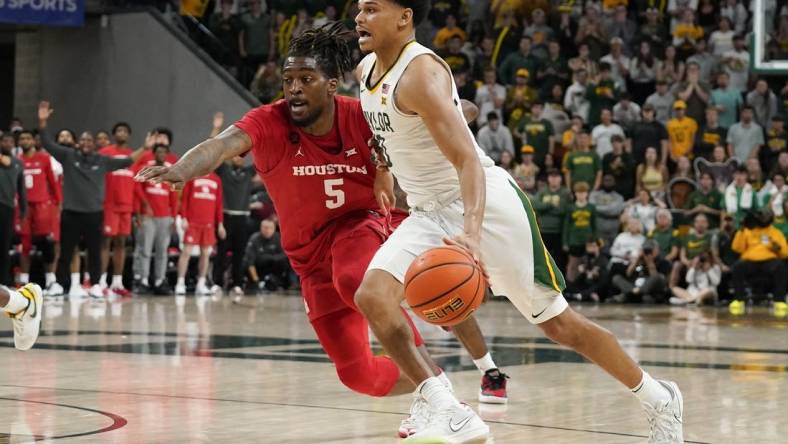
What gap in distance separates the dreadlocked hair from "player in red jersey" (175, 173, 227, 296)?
11.4 metres

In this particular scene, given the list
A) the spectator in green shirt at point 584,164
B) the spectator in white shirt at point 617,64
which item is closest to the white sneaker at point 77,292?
the spectator in green shirt at point 584,164

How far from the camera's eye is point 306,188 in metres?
6.04

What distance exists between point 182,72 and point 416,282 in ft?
57.8

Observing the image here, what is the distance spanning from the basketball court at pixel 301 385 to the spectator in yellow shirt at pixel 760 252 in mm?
3400

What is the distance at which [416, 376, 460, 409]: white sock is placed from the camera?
16.9 feet

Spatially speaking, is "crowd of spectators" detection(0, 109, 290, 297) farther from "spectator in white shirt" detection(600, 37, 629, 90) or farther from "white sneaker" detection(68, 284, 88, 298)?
"spectator in white shirt" detection(600, 37, 629, 90)

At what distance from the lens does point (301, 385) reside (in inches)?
299

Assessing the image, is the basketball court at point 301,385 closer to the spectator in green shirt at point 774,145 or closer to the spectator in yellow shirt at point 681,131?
the spectator in green shirt at point 774,145

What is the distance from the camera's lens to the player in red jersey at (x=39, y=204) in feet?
54.0

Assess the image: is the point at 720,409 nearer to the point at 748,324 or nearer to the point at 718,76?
the point at 748,324

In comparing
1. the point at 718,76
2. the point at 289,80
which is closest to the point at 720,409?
the point at 289,80

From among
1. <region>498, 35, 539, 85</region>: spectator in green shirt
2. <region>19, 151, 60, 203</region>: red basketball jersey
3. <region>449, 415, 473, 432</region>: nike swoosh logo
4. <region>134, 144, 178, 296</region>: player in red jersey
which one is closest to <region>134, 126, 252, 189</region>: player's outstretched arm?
<region>449, 415, 473, 432</region>: nike swoosh logo

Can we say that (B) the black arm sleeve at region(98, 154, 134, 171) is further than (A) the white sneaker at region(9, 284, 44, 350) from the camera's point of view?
Yes

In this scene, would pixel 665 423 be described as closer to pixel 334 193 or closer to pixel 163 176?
pixel 334 193
